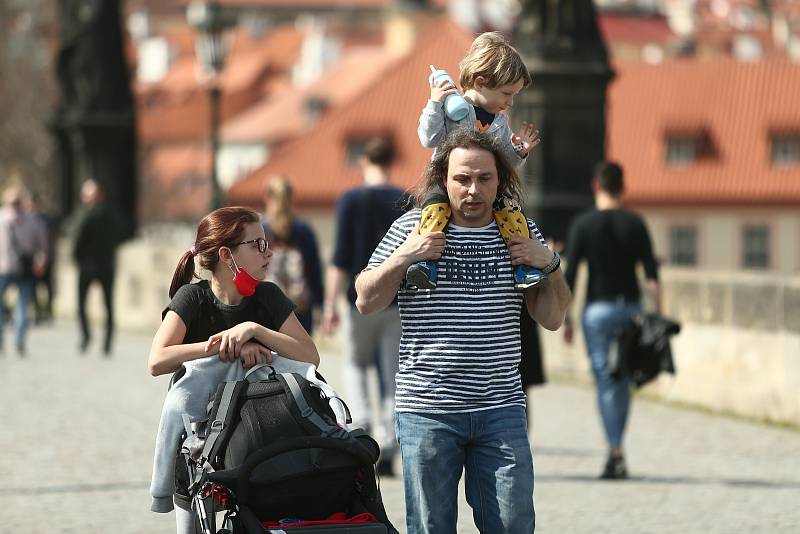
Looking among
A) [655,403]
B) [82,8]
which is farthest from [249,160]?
[655,403]

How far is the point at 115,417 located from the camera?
1375 centimetres

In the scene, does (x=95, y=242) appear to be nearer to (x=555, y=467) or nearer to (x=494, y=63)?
(x=555, y=467)

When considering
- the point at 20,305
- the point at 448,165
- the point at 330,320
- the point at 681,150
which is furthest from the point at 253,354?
the point at 681,150

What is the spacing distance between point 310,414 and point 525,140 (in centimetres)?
109

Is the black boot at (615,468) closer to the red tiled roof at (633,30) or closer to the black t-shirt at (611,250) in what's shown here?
the black t-shirt at (611,250)

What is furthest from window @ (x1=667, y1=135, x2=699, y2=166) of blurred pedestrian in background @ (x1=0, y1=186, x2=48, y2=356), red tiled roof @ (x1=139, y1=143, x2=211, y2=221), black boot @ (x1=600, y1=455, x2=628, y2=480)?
black boot @ (x1=600, y1=455, x2=628, y2=480)

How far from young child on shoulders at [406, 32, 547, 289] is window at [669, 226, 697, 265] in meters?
79.6

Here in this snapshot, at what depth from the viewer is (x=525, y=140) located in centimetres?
607

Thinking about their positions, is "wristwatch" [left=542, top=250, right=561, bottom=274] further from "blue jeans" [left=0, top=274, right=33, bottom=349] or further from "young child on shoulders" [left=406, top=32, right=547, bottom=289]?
"blue jeans" [left=0, top=274, right=33, bottom=349]

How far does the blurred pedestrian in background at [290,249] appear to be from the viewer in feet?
36.6

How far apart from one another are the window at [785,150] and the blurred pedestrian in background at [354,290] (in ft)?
243

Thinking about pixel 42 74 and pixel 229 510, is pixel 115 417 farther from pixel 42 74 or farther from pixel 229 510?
pixel 42 74

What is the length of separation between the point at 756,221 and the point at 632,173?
547 cm

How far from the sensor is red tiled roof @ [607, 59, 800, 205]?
A: 82188mm
